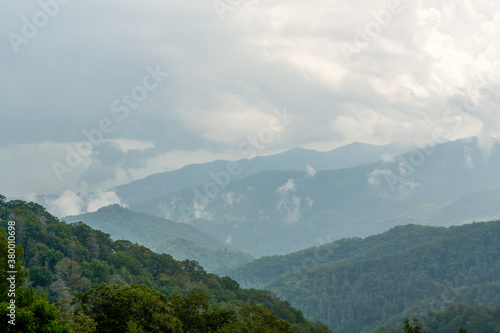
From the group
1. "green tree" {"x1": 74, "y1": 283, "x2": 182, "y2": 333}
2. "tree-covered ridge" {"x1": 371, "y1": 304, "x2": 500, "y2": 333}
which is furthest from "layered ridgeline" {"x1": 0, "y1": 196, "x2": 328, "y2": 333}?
"tree-covered ridge" {"x1": 371, "y1": 304, "x2": 500, "y2": 333}

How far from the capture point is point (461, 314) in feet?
644

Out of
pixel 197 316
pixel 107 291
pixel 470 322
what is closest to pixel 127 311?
pixel 107 291

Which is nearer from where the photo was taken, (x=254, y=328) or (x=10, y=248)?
(x=10, y=248)

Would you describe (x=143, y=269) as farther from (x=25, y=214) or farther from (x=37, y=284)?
(x=37, y=284)

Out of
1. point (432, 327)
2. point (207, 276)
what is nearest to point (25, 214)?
point (207, 276)

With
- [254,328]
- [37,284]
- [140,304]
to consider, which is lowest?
[254,328]

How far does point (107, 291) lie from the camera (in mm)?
55469

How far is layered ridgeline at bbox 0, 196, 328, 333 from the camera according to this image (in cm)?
4816

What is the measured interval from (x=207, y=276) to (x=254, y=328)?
88115mm

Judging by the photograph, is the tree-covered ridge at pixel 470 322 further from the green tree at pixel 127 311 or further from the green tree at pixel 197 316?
the green tree at pixel 127 311

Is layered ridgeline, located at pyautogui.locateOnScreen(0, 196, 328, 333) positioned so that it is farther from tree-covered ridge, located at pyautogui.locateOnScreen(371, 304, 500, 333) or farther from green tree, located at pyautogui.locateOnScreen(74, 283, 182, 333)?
tree-covered ridge, located at pyautogui.locateOnScreen(371, 304, 500, 333)

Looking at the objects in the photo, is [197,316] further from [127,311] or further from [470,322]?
[470,322]

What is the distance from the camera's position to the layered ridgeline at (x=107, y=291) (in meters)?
48.2

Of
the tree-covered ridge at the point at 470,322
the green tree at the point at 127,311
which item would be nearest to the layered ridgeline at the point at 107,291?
the green tree at the point at 127,311
